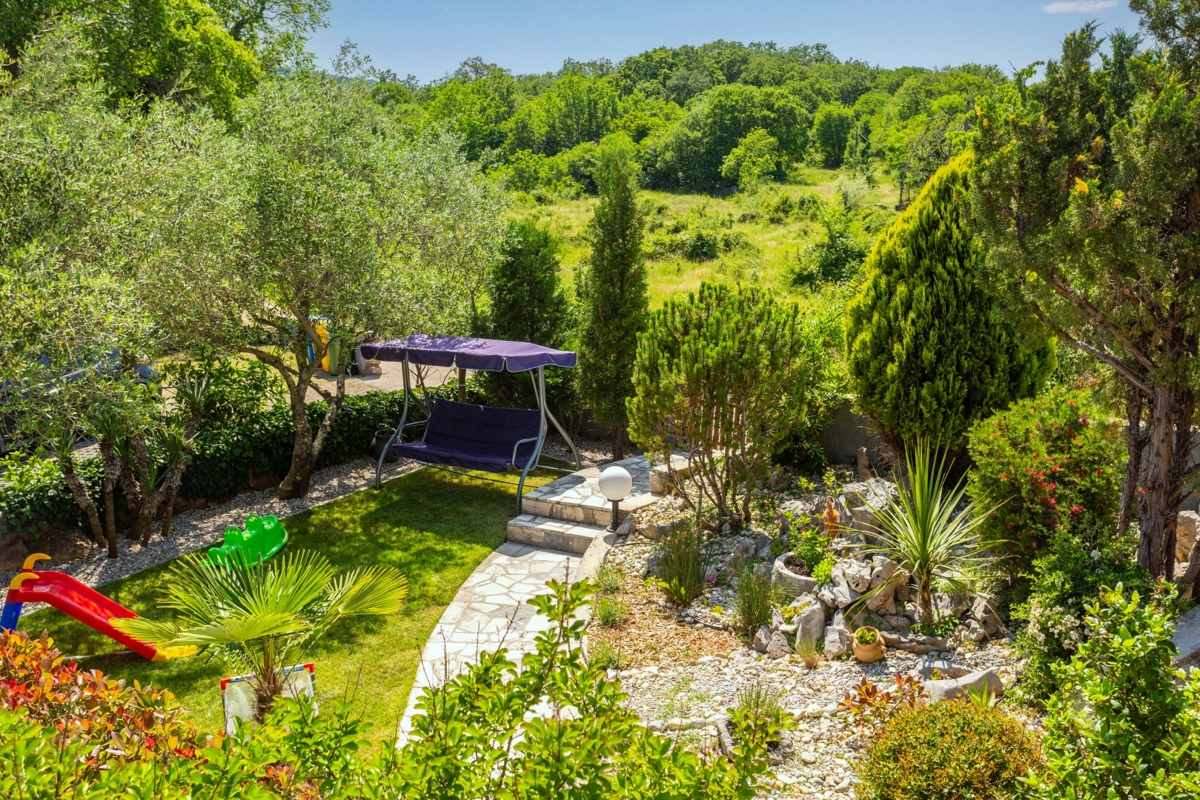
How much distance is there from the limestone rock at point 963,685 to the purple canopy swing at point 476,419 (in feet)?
17.3

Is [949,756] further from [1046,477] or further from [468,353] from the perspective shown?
[468,353]

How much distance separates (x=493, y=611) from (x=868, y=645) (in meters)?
3.24

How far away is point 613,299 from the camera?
1065 centimetres

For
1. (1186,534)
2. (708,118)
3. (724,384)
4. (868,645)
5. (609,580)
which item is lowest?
(609,580)

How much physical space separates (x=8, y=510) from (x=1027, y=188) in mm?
8775

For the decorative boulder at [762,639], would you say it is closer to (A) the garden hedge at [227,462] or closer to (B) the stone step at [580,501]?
(B) the stone step at [580,501]

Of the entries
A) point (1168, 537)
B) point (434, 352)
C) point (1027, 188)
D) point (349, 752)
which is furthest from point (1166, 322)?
point (434, 352)

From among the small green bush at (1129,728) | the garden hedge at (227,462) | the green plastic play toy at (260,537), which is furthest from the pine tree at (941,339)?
the garden hedge at (227,462)

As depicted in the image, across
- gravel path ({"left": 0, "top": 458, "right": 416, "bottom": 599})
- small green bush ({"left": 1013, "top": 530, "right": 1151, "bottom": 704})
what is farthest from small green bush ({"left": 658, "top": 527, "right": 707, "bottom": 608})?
gravel path ({"left": 0, "top": 458, "right": 416, "bottom": 599})

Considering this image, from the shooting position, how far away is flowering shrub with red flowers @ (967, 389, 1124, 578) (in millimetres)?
5328

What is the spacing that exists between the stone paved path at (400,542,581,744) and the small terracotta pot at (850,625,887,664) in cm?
203

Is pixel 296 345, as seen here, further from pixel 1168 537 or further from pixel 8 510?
pixel 1168 537

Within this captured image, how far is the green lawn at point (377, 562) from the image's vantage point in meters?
5.77

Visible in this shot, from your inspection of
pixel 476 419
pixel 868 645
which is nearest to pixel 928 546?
pixel 868 645
